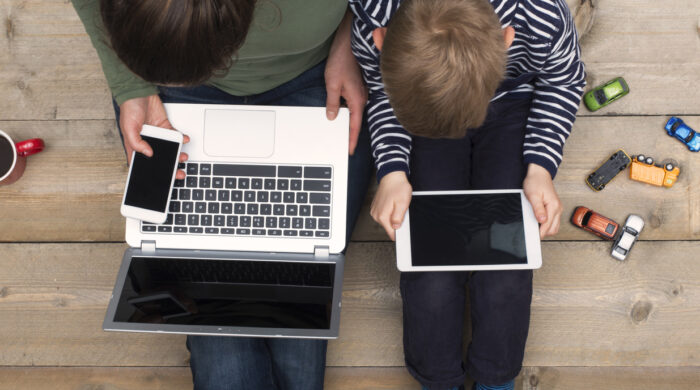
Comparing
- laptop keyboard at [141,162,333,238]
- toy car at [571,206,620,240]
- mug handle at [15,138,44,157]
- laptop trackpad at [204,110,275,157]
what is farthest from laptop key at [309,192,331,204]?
mug handle at [15,138,44,157]

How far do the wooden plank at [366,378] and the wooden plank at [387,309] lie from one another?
15 mm

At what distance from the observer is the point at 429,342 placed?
896 millimetres

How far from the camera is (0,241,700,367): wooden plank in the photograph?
99 cm

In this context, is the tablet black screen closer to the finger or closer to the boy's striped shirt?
the boy's striped shirt

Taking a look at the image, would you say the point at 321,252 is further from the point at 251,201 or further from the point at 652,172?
the point at 652,172

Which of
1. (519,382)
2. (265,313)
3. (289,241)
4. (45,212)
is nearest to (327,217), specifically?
(289,241)

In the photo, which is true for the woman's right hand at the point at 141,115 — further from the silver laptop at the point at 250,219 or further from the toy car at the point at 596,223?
the toy car at the point at 596,223

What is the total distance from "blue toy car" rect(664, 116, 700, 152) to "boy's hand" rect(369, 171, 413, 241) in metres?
0.59

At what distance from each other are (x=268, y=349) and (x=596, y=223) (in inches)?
27.0

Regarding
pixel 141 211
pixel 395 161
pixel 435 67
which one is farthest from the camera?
pixel 395 161

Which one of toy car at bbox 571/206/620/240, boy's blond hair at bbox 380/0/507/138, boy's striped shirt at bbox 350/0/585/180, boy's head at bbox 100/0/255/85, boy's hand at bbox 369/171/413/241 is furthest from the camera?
toy car at bbox 571/206/620/240

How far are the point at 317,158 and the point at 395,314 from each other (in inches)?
15.0

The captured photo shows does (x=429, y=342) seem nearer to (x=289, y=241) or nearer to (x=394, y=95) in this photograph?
(x=289, y=241)

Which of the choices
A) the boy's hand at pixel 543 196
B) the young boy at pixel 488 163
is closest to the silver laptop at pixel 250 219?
the young boy at pixel 488 163
